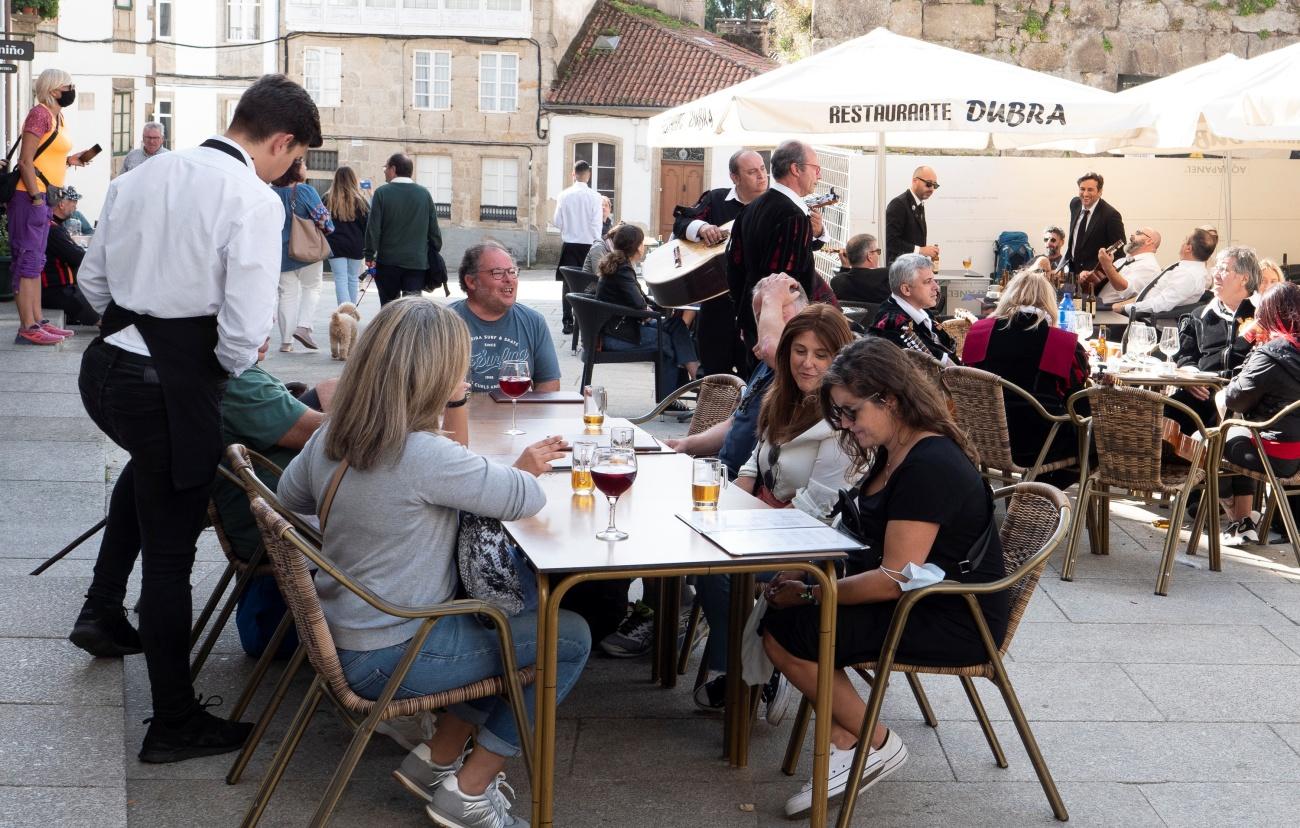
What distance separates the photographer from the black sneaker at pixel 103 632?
4352 mm

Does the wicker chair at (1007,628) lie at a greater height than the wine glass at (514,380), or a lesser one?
lesser

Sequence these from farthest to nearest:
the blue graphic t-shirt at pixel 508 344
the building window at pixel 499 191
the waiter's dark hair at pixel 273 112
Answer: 1. the building window at pixel 499 191
2. the blue graphic t-shirt at pixel 508 344
3. the waiter's dark hair at pixel 273 112

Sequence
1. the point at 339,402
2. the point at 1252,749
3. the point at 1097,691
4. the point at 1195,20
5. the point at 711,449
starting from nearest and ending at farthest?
the point at 339,402
the point at 1252,749
the point at 1097,691
the point at 711,449
the point at 1195,20

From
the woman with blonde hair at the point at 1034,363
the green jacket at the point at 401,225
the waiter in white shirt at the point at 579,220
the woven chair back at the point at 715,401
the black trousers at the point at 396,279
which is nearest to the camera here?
the woven chair back at the point at 715,401

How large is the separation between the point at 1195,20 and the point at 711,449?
15.7 metres

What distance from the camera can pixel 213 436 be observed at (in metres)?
3.74

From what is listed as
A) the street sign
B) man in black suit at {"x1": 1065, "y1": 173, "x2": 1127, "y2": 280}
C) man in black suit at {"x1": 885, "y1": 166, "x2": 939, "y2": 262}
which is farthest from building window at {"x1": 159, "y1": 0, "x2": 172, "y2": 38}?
man in black suit at {"x1": 1065, "y1": 173, "x2": 1127, "y2": 280}

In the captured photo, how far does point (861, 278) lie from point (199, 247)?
7350 mm

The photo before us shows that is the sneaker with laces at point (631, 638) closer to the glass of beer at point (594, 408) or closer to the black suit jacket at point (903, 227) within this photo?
the glass of beer at point (594, 408)

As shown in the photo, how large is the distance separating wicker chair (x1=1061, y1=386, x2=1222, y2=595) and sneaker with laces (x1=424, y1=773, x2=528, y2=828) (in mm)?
3270

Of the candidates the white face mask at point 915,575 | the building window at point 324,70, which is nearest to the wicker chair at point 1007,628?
the white face mask at point 915,575

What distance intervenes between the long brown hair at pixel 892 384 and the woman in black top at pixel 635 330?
5.94 metres

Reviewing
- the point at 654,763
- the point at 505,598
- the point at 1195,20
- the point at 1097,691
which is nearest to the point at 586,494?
the point at 505,598

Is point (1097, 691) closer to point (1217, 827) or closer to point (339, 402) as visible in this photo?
point (1217, 827)
